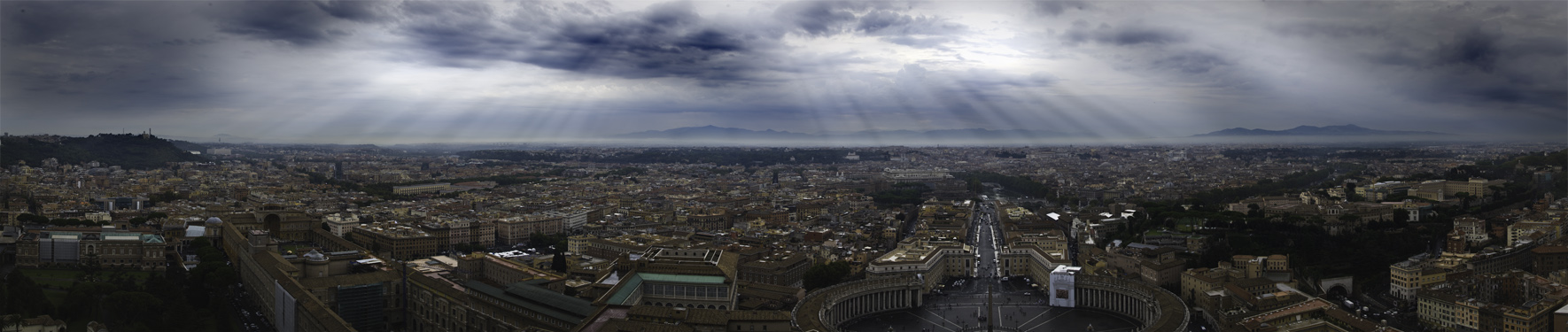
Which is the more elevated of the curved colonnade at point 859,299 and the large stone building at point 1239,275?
the large stone building at point 1239,275

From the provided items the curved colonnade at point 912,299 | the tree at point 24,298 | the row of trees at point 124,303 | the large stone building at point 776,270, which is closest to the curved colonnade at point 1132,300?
the curved colonnade at point 912,299

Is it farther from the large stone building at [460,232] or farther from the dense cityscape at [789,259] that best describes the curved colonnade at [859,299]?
the large stone building at [460,232]

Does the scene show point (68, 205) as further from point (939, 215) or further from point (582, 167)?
point (582, 167)

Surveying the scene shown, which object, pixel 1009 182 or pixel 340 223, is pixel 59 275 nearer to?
pixel 340 223

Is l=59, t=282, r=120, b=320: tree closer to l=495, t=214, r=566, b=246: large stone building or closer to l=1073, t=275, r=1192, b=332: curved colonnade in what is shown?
l=495, t=214, r=566, b=246: large stone building

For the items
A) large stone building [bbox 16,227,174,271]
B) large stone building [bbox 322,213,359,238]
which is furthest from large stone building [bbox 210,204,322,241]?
large stone building [bbox 16,227,174,271]

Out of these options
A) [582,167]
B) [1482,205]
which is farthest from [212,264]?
[582,167]
